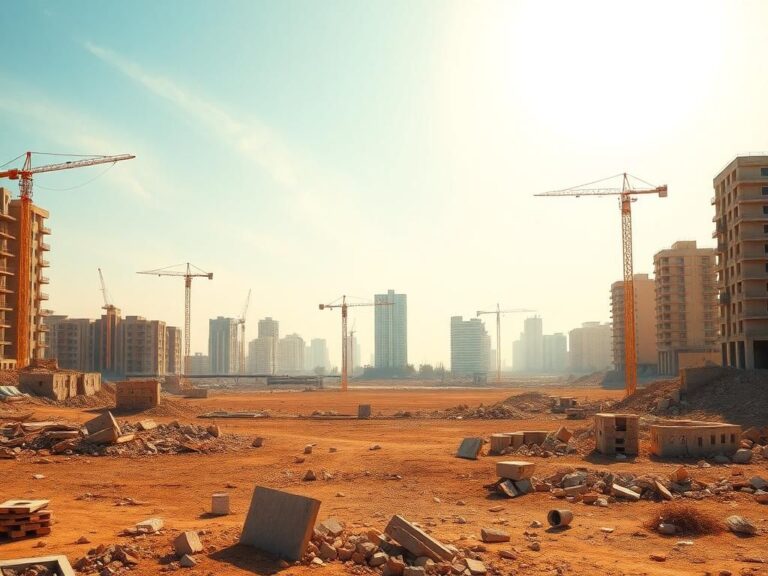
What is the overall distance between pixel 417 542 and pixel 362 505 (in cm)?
628

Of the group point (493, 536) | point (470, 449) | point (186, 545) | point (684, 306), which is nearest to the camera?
point (186, 545)

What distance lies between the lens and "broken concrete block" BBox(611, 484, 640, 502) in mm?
17297

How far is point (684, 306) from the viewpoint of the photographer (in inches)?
4188

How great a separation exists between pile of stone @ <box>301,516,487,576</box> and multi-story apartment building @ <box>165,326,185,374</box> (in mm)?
152115

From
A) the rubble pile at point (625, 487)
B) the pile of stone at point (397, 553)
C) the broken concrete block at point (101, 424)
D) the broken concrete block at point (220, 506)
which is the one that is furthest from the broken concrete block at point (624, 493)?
the broken concrete block at point (101, 424)

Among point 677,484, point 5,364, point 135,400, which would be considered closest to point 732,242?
point 677,484

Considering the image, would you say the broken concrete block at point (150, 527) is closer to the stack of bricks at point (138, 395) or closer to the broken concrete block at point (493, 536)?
the broken concrete block at point (493, 536)

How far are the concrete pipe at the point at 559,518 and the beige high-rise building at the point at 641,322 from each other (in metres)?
121

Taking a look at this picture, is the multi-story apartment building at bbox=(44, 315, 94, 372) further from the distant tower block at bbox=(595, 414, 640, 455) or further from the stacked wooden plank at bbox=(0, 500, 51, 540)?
the stacked wooden plank at bbox=(0, 500, 51, 540)

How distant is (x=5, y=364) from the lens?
72812 mm

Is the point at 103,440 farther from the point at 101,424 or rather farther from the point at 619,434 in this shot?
the point at 619,434

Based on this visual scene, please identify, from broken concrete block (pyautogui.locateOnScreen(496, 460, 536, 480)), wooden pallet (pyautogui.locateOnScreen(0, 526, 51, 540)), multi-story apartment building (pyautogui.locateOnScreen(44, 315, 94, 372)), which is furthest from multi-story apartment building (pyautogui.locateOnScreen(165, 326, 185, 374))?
wooden pallet (pyautogui.locateOnScreen(0, 526, 51, 540))

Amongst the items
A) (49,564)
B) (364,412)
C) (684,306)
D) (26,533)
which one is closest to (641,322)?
(684,306)

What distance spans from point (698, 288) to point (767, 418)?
78573mm
